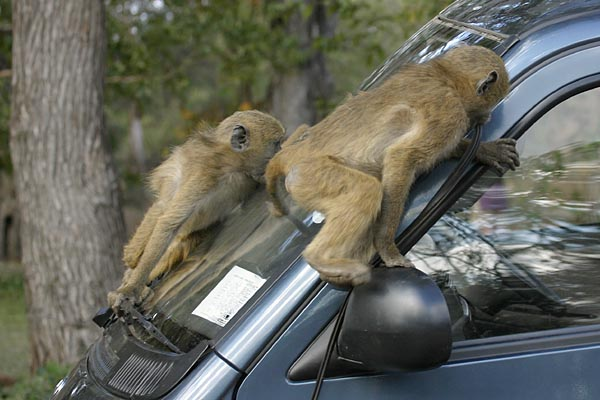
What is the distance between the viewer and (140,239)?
3570mm

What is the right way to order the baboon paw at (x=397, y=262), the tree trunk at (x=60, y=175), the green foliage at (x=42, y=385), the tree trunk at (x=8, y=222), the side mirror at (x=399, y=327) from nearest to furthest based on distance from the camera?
the side mirror at (x=399, y=327) < the baboon paw at (x=397, y=262) < the green foliage at (x=42, y=385) < the tree trunk at (x=60, y=175) < the tree trunk at (x=8, y=222)

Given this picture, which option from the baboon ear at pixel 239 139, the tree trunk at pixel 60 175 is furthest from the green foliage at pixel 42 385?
the baboon ear at pixel 239 139

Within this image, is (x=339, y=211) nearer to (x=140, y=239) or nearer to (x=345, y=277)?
(x=345, y=277)

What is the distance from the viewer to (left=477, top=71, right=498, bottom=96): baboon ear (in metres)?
2.51

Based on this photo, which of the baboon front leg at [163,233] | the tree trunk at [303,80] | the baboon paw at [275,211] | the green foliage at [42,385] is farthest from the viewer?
the tree trunk at [303,80]

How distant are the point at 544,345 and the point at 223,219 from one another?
1354mm

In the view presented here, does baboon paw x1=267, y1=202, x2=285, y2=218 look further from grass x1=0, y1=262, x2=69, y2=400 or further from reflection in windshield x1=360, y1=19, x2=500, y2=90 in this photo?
grass x1=0, y1=262, x2=69, y2=400

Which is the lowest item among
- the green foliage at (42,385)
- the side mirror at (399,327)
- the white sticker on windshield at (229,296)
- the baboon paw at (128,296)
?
the green foliage at (42,385)

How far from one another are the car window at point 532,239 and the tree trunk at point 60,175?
435 centimetres

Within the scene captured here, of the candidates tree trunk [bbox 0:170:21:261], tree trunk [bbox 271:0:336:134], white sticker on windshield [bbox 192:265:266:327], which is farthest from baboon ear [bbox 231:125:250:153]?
tree trunk [bbox 0:170:21:261]

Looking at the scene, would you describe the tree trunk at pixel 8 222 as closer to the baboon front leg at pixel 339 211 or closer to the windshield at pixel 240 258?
the windshield at pixel 240 258

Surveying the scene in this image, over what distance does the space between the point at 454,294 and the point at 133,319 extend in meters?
1.03

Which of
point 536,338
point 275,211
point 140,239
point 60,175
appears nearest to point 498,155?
point 536,338

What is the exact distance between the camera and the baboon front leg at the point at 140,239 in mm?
3525
